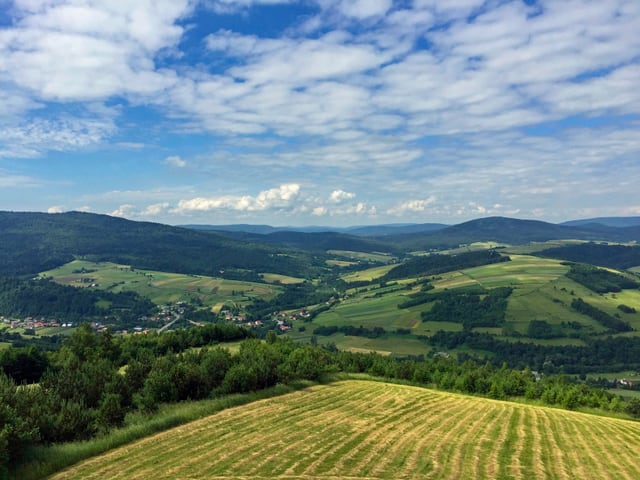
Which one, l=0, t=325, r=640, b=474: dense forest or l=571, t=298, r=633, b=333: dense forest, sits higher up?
l=0, t=325, r=640, b=474: dense forest

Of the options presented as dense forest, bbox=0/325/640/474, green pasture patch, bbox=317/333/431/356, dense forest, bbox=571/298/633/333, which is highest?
dense forest, bbox=0/325/640/474

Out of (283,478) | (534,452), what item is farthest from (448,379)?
(283,478)

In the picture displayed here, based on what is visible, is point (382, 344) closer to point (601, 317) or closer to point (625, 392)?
point (625, 392)

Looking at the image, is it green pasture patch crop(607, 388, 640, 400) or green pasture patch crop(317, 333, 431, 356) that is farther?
green pasture patch crop(317, 333, 431, 356)

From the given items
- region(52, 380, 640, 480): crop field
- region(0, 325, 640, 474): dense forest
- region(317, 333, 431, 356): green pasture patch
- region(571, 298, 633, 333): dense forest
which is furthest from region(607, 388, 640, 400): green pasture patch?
region(52, 380, 640, 480): crop field

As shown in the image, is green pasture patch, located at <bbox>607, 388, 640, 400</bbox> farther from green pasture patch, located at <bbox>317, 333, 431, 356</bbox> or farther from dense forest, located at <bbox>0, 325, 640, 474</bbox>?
green pasture patch, located at <bbox>317, 333, 431, 356</bbox>

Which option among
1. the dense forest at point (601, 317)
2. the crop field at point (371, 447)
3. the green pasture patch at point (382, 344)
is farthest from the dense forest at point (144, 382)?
the dense forest at point (601, 317)

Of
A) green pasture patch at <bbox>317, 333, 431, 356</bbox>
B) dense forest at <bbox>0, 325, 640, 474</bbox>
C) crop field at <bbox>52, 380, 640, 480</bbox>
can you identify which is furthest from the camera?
green pasture patch at <bbox>317, 333, 431, 356</bbox>

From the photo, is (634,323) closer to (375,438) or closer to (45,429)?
(375,438)

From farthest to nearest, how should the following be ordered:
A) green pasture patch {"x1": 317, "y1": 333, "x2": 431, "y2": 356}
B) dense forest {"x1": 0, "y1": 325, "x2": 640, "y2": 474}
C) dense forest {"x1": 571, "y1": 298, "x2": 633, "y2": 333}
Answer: dense forest {"x1": 571, "y1": 298, "x2": 633, "y2": 333} → green pasture patch {"x1": 317, "y1": 333, "x2": 431, "y2": 356} → dense forest {"x1": 0, "y1": 325, "x2": 640, "y2": 474}

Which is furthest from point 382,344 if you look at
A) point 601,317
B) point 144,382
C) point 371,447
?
point 371,447
